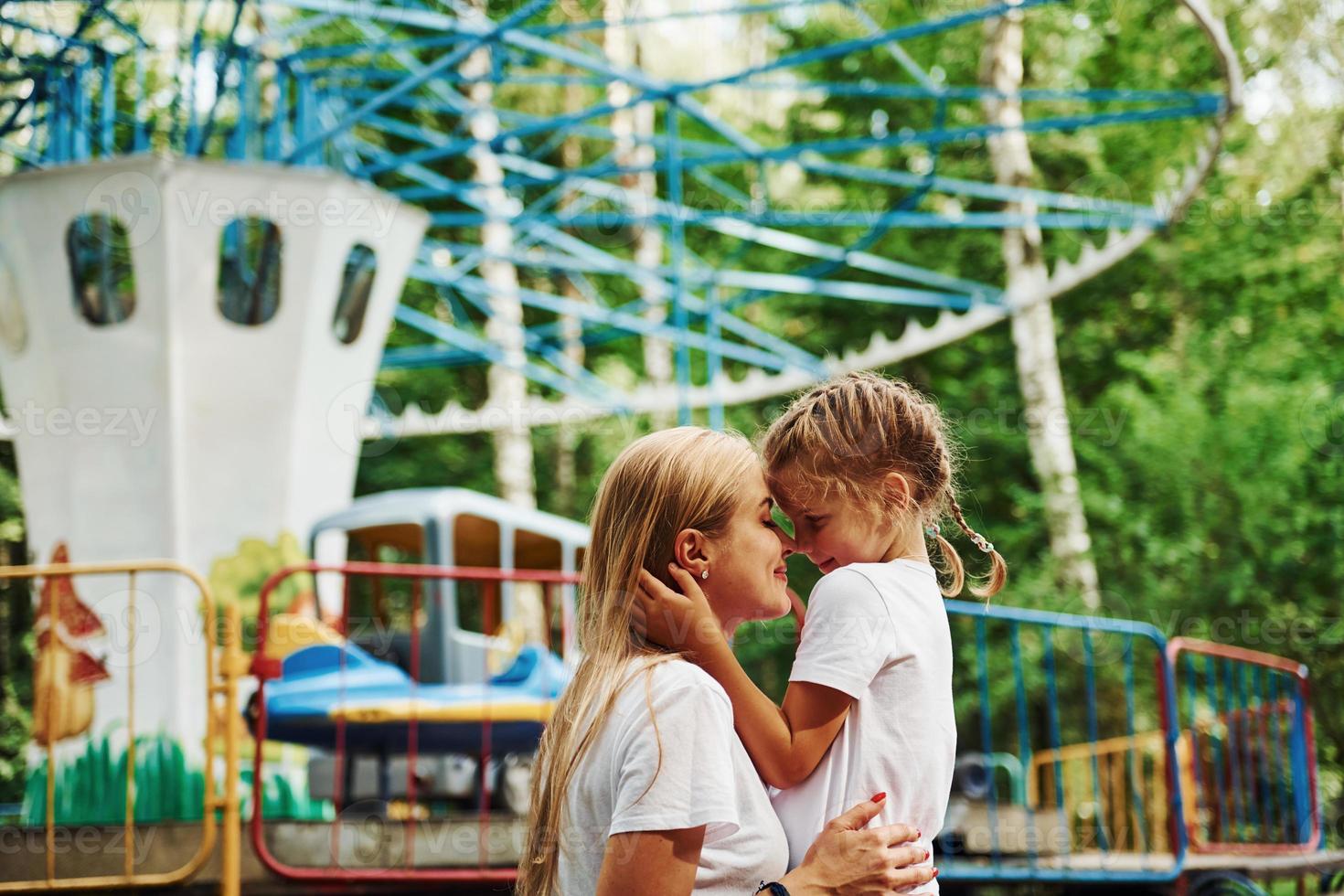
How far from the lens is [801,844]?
191 cm

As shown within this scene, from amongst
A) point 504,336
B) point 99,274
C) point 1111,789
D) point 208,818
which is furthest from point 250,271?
point 504,336

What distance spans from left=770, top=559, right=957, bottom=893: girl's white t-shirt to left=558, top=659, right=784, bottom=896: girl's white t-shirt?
107mm

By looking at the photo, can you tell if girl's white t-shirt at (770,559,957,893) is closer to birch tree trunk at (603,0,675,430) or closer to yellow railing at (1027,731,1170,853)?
yellow railing at (1027,731,1170,853)

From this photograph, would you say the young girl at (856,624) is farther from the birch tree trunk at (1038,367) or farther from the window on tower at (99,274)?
the birch tree trunk at (1038,367)

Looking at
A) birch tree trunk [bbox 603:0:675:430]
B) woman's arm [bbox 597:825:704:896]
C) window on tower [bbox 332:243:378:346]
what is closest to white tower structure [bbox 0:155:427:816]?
window on tower [bbox 332:243:378:346]

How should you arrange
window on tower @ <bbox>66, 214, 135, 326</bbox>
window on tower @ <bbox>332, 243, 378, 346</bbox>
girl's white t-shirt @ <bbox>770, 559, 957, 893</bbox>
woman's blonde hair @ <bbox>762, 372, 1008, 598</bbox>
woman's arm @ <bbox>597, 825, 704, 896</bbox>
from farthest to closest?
window on tower @ <bbox>332, 243, 378, 346</bbox> < window on tower @ <bbox>66, 214, 135, 326</bbox> < woman's blonde hair @ <bbox>762, 372, 1008, 598</bbox> < girl's white t-shirt @ <bbox>770, 559, 957, 893</bbox> < woman's arm @ <bbox>597, 825, 704, 896</bbox>

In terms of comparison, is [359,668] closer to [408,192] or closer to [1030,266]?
[408,192]

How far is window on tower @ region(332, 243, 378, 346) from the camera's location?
333 inches

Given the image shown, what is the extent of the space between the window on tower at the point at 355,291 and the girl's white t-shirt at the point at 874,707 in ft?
22.7

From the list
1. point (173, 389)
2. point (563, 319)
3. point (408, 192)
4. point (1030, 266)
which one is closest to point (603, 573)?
point (173, 389)

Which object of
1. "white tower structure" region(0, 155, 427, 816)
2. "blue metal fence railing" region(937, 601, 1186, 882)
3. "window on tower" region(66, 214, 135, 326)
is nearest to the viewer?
"blue metal fence railing" region(937, 601, 1186, 882)

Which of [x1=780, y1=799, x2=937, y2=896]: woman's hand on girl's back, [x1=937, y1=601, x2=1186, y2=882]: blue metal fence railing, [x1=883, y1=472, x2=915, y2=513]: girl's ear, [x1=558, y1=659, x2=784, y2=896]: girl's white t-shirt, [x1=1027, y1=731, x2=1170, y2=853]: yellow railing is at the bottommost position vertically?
[x1=1027, y1=731, x2=1170, y2=853]: yellow railing

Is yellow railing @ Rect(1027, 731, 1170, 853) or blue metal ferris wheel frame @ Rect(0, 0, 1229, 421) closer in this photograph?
blue metal ferris wheel frame @ Rect(0, 0, 1229, 421)

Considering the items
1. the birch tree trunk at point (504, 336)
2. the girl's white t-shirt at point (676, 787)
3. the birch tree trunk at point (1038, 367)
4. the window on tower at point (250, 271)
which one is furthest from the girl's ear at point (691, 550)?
the birch tree trunk at point (504, 336)
